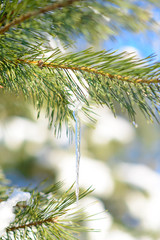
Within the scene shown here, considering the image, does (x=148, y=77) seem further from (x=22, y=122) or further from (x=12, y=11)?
(x=22, y=122)

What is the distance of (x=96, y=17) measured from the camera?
17.4 inches

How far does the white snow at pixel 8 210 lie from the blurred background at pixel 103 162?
248cm

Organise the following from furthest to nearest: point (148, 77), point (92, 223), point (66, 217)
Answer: point (92, 223) < point (66, 217) < point (148, 77)

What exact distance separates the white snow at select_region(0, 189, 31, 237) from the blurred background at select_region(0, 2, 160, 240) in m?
2.48

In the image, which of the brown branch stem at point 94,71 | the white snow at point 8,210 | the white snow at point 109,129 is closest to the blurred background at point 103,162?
the white snow at point 109,129

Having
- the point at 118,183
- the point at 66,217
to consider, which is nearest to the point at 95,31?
the point at 66,217

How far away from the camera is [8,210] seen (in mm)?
676

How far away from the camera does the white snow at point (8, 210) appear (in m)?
0.64

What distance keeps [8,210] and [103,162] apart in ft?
12.7

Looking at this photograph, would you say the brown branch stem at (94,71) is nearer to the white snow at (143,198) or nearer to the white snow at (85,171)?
the white snow at (85,171)

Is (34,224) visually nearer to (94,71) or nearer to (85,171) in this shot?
(94,71)

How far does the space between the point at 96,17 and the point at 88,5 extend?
58 millimetres

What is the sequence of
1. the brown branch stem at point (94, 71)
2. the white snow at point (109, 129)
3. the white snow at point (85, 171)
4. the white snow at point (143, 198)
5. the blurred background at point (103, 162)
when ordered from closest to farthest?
the brown branch stem at point (94, 71) < the blurred background at point (103, 162) < the white snow at point (85, 171) < the white snow at point (109, 129) < the white snow at point (143, 198)

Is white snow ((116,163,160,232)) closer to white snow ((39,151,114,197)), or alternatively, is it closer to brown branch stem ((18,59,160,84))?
white snow ((39,151,114,197))
